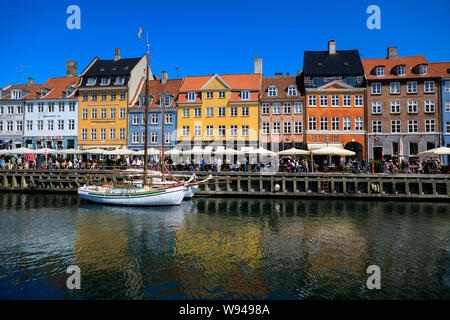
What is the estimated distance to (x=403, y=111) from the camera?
38.8m

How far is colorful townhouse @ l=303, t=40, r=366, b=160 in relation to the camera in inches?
1545

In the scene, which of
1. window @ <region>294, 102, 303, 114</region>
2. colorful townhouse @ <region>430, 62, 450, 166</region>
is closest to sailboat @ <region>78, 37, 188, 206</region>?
window @ <region>294, 102, 303, 114</region>

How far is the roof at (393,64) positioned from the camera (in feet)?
128

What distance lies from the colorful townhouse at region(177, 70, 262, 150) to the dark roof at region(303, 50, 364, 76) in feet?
22.9

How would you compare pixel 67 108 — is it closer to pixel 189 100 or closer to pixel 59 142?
pixel 59 142

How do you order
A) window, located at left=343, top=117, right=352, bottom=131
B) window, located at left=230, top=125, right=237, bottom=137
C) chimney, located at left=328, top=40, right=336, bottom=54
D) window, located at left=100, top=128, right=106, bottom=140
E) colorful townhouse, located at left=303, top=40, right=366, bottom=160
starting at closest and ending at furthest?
1. colorful townhouse, located at left=303, top=40, right=366, bottom=160
2. window, located at left=343, top=117, right=352, bottom=131
3. window, located at left=230, top=125, right=237, bottom=137
4. chimney, located at left=328, top=40, right=336, bottom=54
5. window, located at left=100, top=128, right=106, bottom=140

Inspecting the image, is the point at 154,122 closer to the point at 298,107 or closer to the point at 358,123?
the point at 298,107

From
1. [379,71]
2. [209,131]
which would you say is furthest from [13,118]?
[379,71]

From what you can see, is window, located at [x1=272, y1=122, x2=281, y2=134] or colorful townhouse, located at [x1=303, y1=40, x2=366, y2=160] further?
window, located at [x1=272, y1=122, x2=281, y2=134]

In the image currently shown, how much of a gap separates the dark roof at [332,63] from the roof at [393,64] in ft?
5.49

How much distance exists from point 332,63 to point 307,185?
2099cm

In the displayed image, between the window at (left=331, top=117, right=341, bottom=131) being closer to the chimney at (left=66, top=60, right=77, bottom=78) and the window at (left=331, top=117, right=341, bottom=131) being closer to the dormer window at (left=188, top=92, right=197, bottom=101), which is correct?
the dormer window at (left=188, top=92, right=197, bottom=101)

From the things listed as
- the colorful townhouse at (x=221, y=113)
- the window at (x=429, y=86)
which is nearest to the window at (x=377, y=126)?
the window at (x=429, y=86)

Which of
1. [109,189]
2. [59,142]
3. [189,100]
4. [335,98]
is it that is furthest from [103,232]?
[59,142]
